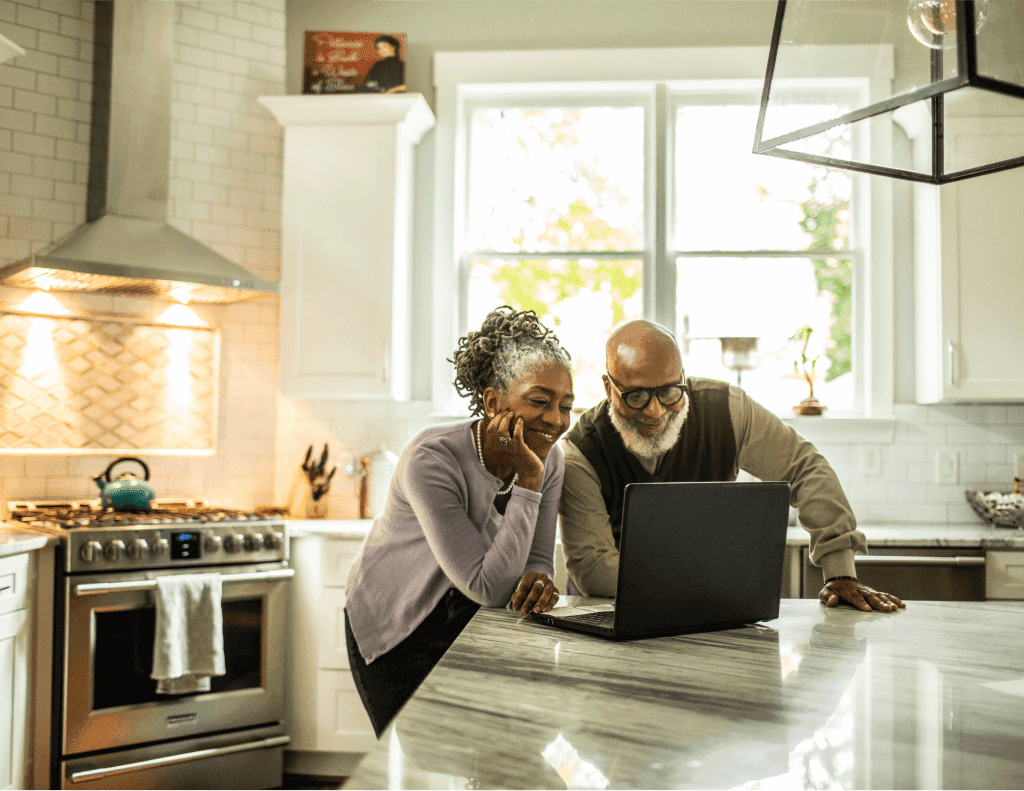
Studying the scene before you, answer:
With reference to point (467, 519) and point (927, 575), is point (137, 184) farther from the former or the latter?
point (927, 575)

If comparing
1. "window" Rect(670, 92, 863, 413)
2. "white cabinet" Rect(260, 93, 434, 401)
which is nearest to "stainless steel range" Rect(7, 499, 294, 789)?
"white cabinet" Rect(260, 93, 434, 401)

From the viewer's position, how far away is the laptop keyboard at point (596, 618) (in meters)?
1.35

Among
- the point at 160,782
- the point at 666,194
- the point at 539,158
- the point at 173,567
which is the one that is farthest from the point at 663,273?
the point at 160,782

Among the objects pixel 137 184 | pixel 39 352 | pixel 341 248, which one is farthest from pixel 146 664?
pixel 137 184

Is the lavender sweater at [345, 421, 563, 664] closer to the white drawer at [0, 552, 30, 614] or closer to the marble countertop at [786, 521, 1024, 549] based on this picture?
the white drawer at [0, 552, 30, 614]

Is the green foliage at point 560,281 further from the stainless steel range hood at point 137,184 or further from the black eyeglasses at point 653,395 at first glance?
the black eyeglasses at point 653,395

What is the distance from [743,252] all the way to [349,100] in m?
1.82

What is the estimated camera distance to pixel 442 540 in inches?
63.7

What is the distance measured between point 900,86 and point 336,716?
9.27ft

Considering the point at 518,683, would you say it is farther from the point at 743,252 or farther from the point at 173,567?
the point at 743,252

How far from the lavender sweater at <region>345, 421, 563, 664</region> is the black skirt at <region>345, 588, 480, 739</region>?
22 millimetres

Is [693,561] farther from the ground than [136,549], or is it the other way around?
[693,561]

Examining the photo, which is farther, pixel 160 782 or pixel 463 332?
pixel 463 332

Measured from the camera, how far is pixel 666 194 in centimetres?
383
